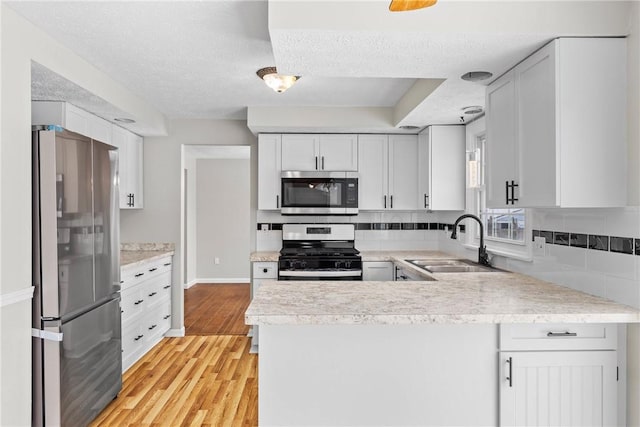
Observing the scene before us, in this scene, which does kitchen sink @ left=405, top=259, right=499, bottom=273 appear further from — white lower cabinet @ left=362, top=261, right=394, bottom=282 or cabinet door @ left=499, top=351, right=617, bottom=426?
cabinet door @ left=499, top=351, right=617, bottom=426

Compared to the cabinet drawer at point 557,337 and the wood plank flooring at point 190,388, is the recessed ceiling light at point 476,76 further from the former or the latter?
the wood plank flooring at point 190,388

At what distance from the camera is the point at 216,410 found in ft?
9.53

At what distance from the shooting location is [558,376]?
1.87m

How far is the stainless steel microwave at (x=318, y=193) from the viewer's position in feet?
14.2

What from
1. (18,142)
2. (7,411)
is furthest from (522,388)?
(18,142)

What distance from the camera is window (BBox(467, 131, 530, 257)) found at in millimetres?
2965

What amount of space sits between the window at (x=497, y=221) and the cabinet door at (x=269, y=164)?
6.03ft

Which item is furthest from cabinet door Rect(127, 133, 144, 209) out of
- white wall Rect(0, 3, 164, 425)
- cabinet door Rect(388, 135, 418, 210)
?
cabinet door Rect(388, 135, 418, 210)

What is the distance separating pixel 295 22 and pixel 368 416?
5.61 feet

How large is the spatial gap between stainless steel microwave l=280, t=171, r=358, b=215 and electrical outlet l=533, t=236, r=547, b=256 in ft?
6.42

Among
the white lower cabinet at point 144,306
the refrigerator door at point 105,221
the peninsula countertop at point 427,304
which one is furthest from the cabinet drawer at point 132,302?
the peninsula countertop at point 427,304

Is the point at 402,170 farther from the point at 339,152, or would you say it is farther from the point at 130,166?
the point at 130,166

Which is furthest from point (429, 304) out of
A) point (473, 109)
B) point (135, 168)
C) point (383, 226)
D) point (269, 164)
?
point (135, 168)

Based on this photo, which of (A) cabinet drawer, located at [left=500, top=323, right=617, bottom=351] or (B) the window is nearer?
(A) cabinet drawer, located at [left=500, top=323, right=617, bottom=351]
